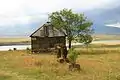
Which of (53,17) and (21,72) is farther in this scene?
(53,17)

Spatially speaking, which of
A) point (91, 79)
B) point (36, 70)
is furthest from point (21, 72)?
point (91, 79)

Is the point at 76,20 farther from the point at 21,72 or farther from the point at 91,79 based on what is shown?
the point at 91,79

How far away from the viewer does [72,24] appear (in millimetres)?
59312

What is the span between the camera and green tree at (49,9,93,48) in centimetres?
5867

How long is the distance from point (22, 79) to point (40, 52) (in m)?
34.7

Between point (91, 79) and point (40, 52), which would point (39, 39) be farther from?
point (91, 79)

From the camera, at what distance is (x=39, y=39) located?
58812mm

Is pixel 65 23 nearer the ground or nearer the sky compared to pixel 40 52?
nearer the sky

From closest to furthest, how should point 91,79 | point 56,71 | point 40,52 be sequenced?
1. point 91,79
2. point 56,71
3. point 40,52

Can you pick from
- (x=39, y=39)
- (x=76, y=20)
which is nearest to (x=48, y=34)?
(x=39, y=39)

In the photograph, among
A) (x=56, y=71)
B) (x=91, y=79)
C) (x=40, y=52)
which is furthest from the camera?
(x=40, y=52)

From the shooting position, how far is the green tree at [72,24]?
192 ft

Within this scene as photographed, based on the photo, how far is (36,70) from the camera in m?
27.1

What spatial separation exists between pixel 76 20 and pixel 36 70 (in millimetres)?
32783
